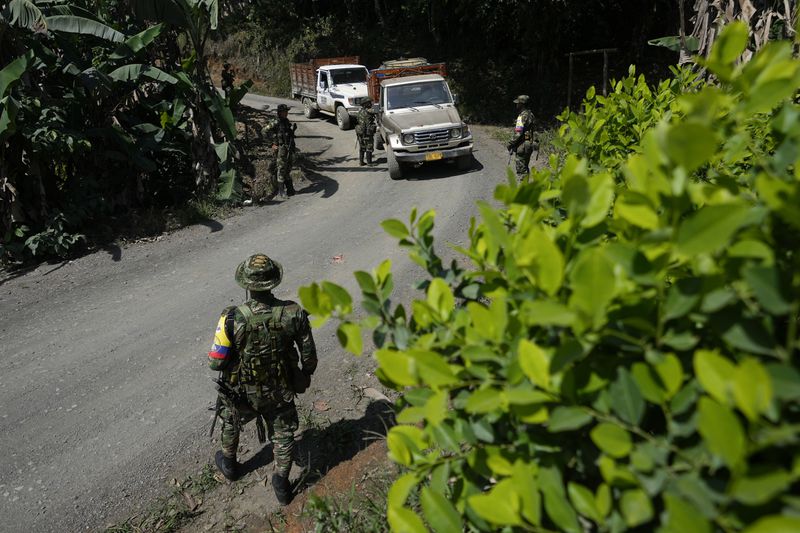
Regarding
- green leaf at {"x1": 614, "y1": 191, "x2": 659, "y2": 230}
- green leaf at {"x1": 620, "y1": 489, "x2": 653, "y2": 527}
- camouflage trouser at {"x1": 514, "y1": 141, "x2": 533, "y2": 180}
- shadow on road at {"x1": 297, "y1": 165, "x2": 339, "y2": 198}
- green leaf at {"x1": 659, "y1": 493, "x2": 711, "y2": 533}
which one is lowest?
shadow on road at {"x1": 297, "y1": 165, "x2": 339, "y2": 198}

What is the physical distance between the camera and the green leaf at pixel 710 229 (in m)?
1.01

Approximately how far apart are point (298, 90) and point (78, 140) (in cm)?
1596

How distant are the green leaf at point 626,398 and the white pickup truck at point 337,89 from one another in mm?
16625

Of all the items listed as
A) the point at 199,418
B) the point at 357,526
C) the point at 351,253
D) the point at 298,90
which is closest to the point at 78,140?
the point at 351,253

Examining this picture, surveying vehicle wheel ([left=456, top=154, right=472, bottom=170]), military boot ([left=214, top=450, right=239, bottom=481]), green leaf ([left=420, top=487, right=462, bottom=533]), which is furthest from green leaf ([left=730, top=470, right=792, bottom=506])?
vehicle wheel ([left=456, top=154, right=472, bottom=170])

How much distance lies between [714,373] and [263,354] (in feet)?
10.4

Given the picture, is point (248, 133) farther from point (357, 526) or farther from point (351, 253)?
point (357, 526)

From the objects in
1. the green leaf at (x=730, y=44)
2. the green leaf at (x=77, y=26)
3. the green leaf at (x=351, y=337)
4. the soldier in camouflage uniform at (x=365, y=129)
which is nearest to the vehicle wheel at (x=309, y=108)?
the soldier in camouflage uniform at (x=365, y=129)

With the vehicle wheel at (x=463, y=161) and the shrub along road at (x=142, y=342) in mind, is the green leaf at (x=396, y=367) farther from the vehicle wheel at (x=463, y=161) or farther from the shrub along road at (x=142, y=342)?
the vehicle wheel at (x=463, y=161)

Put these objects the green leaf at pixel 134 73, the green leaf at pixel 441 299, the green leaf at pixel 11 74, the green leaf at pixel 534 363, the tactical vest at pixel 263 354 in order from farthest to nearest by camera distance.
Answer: the green leaf at pixel 134 73 < the green leaf at pixel 11 74 < the tactical vest at pixel 263 354 < the green leaf at pixel 441 299 < the green leaf at pixel 534 363

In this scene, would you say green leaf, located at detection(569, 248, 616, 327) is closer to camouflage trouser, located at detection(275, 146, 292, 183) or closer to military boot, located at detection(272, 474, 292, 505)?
military boot, located at detection(272, 474, 292, 505)

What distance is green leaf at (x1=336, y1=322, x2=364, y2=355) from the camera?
4.94 feet

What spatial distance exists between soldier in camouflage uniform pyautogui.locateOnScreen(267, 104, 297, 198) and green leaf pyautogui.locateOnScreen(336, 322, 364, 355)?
10150 mm

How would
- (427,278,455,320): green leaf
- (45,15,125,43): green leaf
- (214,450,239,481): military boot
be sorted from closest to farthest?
1. (427,278,455,320): green leaf
2. (214,450,239,481): military boot
3. (45,15,125,43): green leaf
